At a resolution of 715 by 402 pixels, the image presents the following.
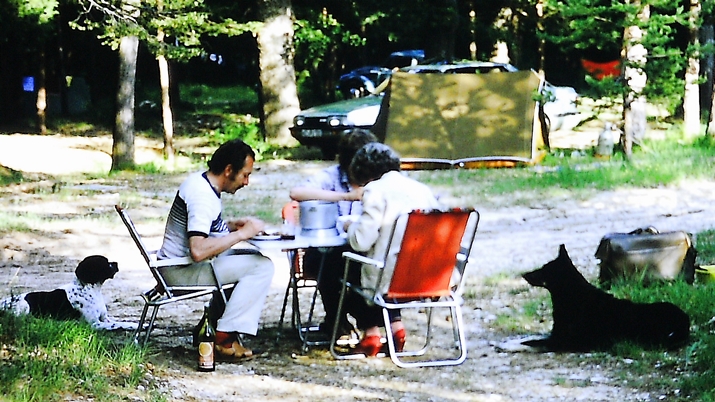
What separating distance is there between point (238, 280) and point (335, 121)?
1081 centimetres

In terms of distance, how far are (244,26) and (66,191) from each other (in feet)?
16.2

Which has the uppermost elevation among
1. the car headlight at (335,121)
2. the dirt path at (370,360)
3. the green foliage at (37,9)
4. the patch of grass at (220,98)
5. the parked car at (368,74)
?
the green foliage at (37,9)

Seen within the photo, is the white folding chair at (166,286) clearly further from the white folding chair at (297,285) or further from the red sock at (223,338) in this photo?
the white folding chair at (297,285)

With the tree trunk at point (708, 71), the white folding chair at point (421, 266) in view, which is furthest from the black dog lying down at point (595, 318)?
the tree trunk at point (708, 71)

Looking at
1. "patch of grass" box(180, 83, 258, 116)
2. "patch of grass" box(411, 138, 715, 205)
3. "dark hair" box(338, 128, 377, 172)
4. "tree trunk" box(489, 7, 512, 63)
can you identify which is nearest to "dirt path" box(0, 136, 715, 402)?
"patch of grass" box(411, 138, 715, 205)

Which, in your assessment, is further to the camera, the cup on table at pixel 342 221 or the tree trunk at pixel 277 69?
the tree trunk at pixel 277 69

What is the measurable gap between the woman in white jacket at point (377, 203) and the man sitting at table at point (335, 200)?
0.84 feet

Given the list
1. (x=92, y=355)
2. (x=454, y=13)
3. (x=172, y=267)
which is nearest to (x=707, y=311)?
(x=172, y=267)

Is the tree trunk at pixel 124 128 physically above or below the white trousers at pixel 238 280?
above

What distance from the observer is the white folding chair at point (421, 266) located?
17.8ft

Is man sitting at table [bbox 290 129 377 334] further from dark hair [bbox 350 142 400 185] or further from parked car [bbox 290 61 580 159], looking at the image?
parked car [bbox 290 61 580 159]

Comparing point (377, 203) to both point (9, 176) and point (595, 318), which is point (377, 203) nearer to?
point (595, 318)

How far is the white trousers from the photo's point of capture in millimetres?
5527

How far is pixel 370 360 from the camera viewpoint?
19.1 ft
